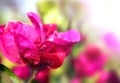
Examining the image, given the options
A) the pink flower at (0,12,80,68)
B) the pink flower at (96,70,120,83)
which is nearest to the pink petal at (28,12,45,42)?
the pink flower at (0,12,80,68)

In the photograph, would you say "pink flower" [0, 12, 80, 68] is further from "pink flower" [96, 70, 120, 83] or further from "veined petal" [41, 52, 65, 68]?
"pink flower" [96, 70, 120, 83]

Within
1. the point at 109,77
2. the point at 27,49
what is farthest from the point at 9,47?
the point at 109,77

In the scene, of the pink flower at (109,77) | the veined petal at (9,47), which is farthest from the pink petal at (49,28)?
the pink flower at (109,77)

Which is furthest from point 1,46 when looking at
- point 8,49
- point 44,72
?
point 44,72

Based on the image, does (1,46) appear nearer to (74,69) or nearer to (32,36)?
(32,36)

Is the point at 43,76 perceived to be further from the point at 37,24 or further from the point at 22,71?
the point at 37,24
